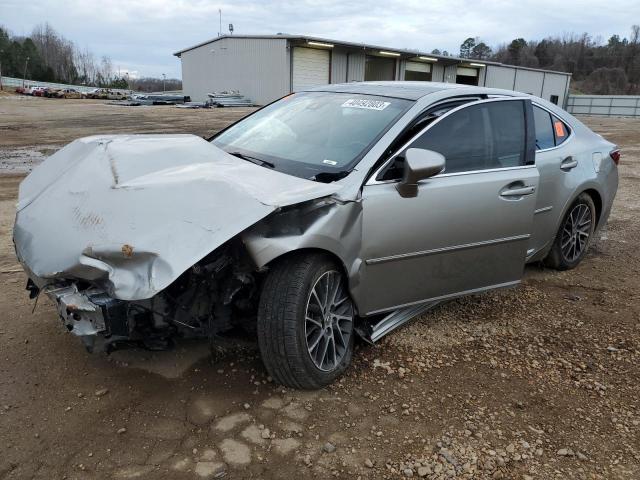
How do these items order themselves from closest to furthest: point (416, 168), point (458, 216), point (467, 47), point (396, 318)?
point (416, 168) → point (458, 216) → point (396, 318) → point (467, 47)

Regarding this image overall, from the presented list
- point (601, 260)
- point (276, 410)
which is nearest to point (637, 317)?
point (601, 260)

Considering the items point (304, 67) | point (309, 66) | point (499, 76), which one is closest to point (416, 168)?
point (304, 67)

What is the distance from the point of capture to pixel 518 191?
3697 mm

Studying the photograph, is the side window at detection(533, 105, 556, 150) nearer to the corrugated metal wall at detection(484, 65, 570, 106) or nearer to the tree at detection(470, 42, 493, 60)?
the corrugated metal wall at detection(484, 65, 570, 106)

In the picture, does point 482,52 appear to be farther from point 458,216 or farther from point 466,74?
point 458,216

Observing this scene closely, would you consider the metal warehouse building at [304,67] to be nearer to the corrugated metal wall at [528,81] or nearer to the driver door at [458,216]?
the corrugated metal wall at [528,81]

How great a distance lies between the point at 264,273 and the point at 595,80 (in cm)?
9708

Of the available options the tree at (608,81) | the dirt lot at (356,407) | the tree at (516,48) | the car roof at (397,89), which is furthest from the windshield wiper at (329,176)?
the tree at (516,48)

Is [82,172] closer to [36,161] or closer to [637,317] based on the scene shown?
[637,317]

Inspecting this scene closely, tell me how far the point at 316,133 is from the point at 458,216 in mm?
1102

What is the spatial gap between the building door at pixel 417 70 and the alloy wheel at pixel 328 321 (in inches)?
1674

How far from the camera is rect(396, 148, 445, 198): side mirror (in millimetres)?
3012

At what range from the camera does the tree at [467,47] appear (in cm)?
10494

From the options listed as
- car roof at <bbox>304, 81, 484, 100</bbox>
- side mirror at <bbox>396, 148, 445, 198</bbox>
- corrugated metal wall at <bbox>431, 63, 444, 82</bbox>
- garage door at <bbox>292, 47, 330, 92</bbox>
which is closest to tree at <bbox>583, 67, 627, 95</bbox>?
corrugated metal wall at <bbox>431, 63, 444, 82</bbox>
